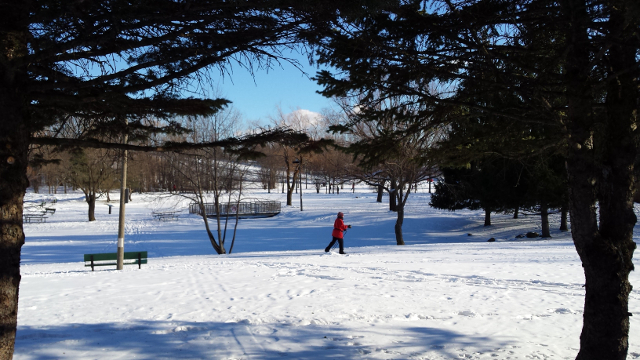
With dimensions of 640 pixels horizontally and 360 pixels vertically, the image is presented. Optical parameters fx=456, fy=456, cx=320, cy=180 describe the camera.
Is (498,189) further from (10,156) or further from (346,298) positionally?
(10,156)

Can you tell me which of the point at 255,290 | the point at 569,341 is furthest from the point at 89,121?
the point at 569,341

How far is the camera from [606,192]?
14.6 ft

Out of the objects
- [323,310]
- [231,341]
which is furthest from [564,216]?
[231,341]

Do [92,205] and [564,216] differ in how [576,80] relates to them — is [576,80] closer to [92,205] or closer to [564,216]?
[564,216]

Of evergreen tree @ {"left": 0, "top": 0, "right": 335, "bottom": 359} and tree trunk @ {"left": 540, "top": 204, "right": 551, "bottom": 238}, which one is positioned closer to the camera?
evergreen tree @ {"left": 0, "top": 0, "right": 335, "bottom": 359}

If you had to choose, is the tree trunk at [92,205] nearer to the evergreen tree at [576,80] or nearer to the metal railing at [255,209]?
the metal railing at [255,209]

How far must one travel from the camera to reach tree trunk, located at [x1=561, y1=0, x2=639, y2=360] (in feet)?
14.0

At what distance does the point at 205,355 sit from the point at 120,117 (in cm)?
301

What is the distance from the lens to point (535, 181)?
77.7ft

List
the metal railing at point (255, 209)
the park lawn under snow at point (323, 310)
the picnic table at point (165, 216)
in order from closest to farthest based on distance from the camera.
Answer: the park lawn under snow at point (323, 310)
the picnic table at point (165, 216)
the metal railing at point (255, 209)

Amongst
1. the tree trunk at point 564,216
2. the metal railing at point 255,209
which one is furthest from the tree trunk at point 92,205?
the tree trunk at point 564,216

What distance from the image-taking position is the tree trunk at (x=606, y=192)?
4.28 m

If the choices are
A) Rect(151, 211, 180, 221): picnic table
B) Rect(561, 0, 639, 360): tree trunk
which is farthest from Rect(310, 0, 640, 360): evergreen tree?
Rect(151, 211, 180, 221): picnic table

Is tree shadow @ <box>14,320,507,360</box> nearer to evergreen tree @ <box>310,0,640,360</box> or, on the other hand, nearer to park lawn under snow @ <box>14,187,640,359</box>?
park lawn under snow @ <box>14,187,640,359</box>
